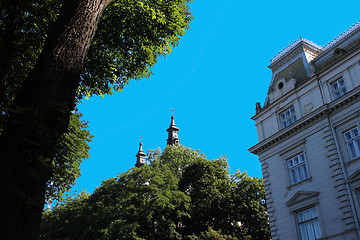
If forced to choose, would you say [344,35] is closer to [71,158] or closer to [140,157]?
[71,158]

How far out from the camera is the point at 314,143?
23000mm

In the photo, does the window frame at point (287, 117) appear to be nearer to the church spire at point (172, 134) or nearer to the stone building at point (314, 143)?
the stone building at point (314, 143)

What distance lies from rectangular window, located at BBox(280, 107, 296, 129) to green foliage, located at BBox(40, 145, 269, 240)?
13625mm

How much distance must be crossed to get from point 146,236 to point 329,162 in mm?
20734

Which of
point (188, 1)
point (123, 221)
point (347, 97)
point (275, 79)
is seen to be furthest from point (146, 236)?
point (188, 1)

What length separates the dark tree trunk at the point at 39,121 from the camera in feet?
14.8

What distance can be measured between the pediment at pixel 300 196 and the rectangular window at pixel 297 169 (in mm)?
1097

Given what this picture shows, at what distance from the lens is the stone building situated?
20375 mm

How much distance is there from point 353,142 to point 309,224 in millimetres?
5894

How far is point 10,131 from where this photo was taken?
5.04 metres

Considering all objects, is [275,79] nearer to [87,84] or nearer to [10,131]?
[87,84]

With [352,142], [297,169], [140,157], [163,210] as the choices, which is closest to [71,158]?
[297,169]

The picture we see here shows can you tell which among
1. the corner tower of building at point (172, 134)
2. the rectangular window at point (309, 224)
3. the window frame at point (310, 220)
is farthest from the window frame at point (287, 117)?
the corner tower of building at point (172, 134)

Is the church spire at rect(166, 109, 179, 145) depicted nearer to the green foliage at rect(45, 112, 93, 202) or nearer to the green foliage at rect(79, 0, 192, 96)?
the green foliage at rect(45, 112, 93, 202)
